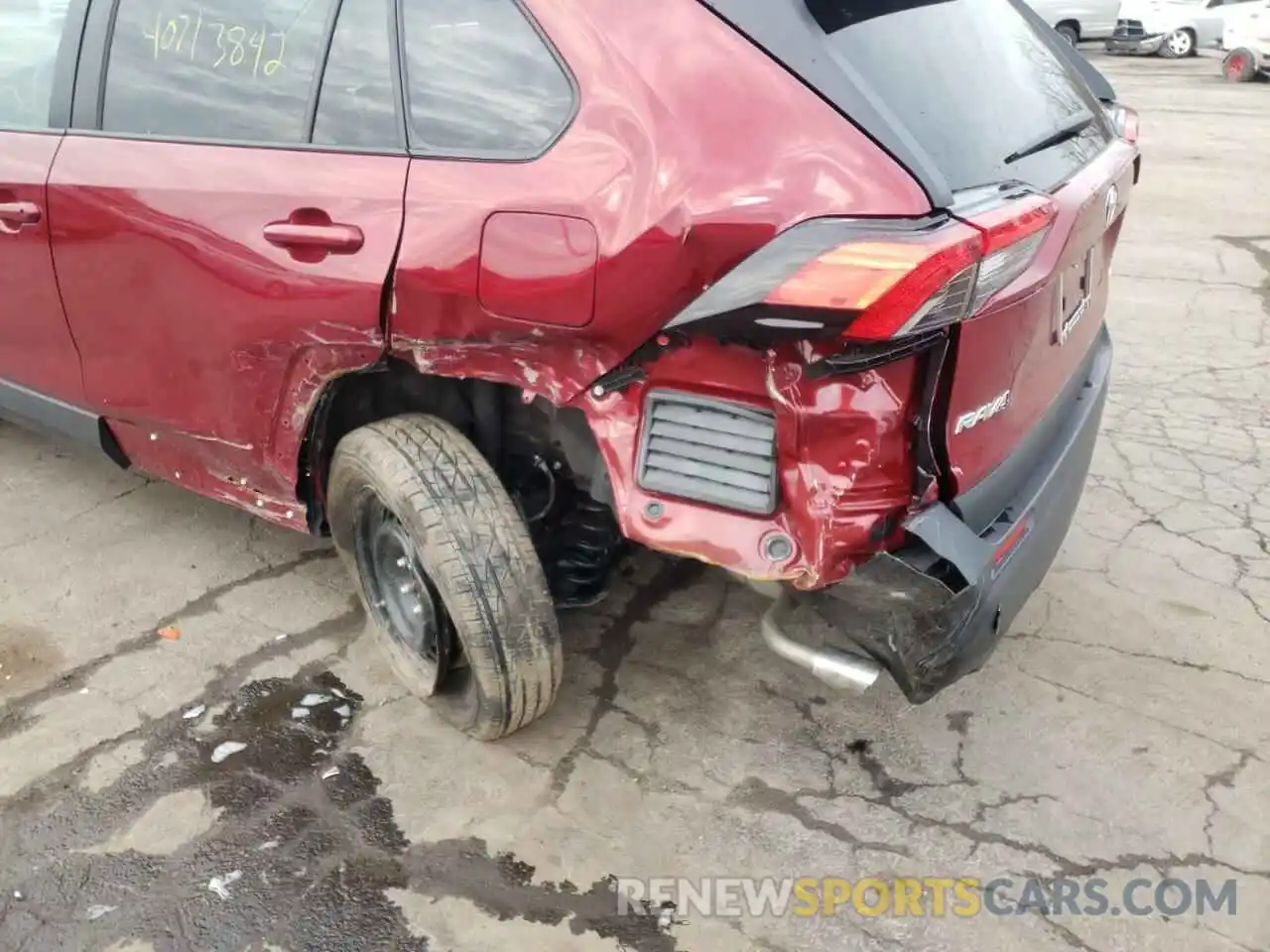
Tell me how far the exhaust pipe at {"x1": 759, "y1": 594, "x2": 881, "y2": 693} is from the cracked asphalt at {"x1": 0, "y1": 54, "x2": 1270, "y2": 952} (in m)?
0.45

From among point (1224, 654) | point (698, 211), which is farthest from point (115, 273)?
point (1224, 654)

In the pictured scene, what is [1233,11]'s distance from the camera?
18.9 metres

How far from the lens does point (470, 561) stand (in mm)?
2350

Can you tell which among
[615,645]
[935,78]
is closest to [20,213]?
[615,645]

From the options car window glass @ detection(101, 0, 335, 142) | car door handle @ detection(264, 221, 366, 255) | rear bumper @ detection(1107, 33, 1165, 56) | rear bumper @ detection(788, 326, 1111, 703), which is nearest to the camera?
rear bumper @ detection(788, 326, 1111, 703)

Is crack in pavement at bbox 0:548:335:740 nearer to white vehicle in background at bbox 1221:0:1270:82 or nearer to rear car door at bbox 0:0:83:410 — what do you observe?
rear car door at bbox 0:0:83:410

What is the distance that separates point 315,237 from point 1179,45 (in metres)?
22.1

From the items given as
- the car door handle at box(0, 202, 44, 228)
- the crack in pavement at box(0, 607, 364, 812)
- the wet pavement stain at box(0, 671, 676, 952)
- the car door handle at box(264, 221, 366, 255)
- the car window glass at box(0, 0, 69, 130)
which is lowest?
the crack in pavement at box(0, 607, 364, 812)

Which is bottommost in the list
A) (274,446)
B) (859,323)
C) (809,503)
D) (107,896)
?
(107,896)

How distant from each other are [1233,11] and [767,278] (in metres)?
21.6

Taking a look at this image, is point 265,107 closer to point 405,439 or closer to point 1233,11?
point 405,439

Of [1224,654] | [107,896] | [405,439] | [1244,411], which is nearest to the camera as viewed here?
[107,896]

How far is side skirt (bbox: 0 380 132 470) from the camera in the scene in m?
3.25

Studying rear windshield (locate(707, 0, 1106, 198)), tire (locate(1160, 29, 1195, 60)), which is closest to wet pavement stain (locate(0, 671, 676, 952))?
rear windshield (locate(707, 0, 1106, 198))
